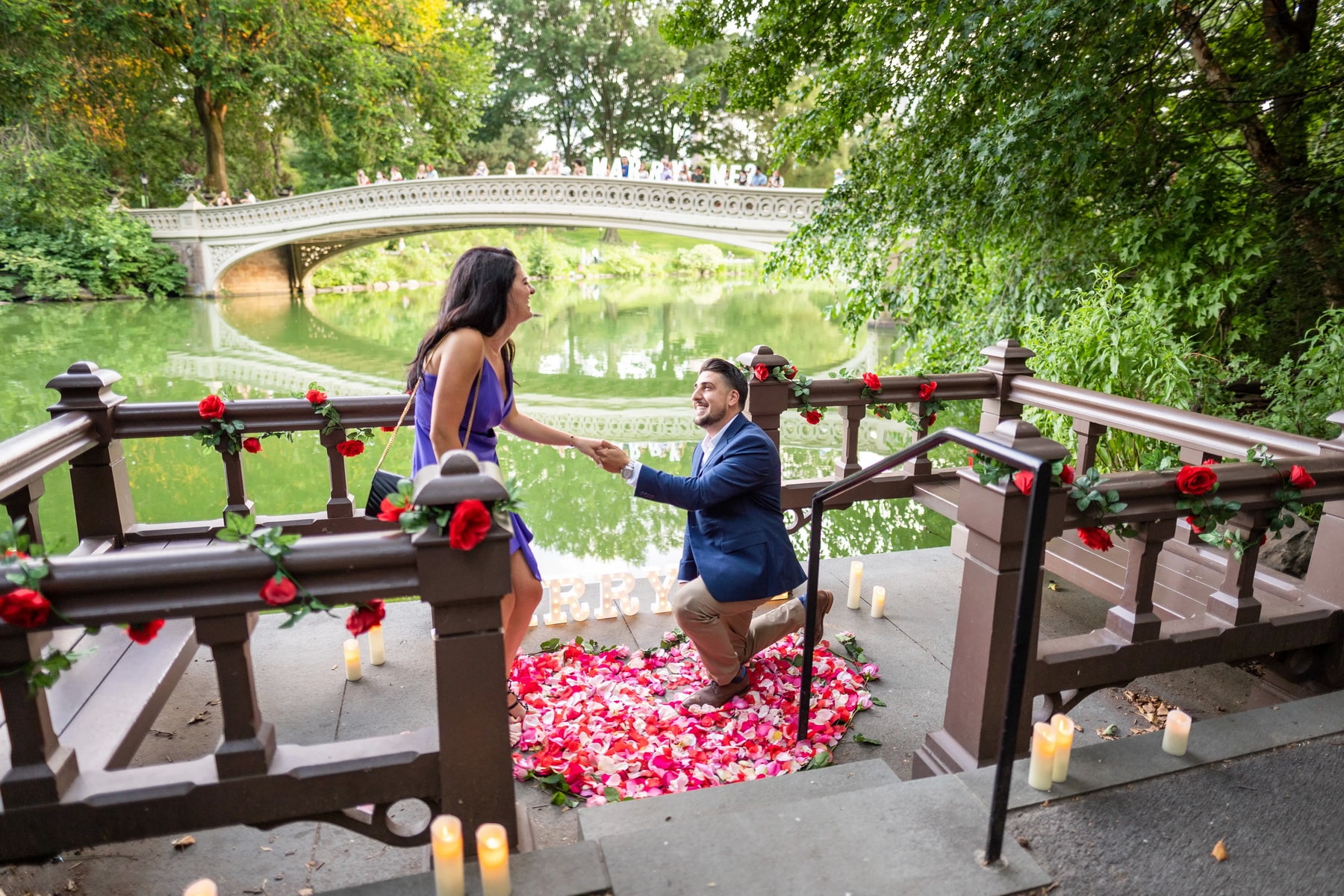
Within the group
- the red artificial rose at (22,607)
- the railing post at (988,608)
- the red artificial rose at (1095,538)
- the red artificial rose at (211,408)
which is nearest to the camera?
the red artificial rose at (22,607)

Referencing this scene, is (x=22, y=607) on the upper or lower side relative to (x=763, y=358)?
lower

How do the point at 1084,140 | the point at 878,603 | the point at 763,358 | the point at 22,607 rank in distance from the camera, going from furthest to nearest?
the point at 1084,140 → the point at 763,358 → the point at 878,603 → the point at 22,607

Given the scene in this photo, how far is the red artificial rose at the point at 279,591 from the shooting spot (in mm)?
1655

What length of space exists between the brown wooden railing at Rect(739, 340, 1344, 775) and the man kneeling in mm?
749

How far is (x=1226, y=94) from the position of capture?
552 centimetres

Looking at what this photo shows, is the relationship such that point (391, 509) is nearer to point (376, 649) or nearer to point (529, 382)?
Answer: point (376, 649)

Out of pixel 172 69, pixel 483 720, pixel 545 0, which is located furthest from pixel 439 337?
pixel 545 0

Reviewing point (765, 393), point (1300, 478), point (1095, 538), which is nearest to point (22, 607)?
point (1095, 538)

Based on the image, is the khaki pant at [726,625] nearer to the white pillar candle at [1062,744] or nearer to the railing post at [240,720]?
the white pillar candle at [1062,744]

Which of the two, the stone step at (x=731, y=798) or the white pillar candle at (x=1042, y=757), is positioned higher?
the white pillar candle at (x=1042, y=757)

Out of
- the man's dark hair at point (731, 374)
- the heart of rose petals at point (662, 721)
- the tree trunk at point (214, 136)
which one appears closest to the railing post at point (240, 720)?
the heart of rose petals at point (662, 721)

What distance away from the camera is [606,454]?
3.25 metres

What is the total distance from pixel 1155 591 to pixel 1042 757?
163 centimetres

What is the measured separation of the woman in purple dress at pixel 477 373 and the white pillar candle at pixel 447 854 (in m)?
0.98
